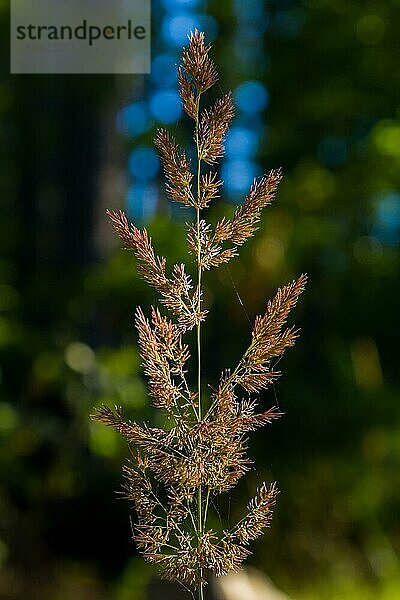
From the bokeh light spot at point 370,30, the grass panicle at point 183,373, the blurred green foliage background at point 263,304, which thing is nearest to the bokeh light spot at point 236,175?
the blurred green foliage background at point 263,304

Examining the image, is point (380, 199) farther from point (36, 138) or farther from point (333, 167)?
point (36, 138)

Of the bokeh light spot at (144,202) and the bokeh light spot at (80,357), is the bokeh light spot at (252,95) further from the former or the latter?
the bokeh light spot at (80,357)

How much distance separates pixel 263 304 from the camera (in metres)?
1.99

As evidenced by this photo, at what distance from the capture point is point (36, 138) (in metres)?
2.08

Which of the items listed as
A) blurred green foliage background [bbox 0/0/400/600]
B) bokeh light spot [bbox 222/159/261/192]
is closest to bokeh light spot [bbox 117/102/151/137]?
blurred green foliage background [bbox 0/0/400/600]

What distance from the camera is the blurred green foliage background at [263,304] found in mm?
2006

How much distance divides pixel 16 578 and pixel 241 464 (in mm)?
1607

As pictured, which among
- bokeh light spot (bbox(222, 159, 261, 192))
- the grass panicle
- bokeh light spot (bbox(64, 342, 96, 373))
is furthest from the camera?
bokeh light spot (bbox(64, 342, 96, 373))

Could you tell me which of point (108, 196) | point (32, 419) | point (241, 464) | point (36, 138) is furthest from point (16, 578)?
point (241, 464)

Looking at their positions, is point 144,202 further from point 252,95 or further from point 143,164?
point 252,95

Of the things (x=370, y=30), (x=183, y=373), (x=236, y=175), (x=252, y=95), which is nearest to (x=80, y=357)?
(x=236, y=175)

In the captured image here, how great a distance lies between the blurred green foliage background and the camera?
6.58 ft

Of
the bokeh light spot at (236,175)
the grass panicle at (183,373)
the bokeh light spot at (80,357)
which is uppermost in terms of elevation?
the bokeh light spot at (236,175)

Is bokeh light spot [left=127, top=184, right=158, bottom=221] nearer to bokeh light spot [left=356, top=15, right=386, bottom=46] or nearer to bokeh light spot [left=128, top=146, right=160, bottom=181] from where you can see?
bokeh light spot [left=128, top=146, right=160, bottom=181]
